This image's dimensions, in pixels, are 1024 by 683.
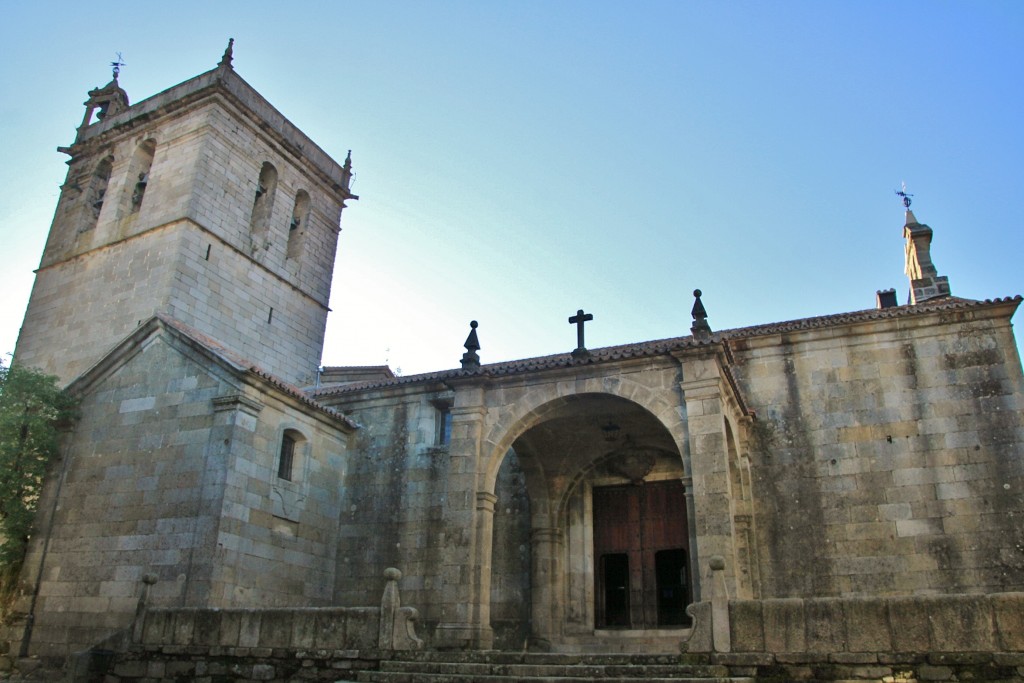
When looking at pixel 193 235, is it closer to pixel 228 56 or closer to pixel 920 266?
pixel 228 56

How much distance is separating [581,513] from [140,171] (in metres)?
16.5

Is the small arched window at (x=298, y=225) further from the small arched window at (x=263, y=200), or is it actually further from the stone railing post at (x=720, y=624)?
the stone railing post at (x=720, y=624)

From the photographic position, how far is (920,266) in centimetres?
1759

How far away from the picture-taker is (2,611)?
1548 cm

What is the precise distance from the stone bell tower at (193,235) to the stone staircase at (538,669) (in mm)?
11662

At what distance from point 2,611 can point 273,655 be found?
833 centimetres

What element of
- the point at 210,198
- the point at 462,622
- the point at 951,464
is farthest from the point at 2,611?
the point at 951,464

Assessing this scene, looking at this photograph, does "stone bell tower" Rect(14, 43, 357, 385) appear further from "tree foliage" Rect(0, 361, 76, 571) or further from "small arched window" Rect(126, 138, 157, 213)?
"tree foliage" Rect(0, 361, 76, 571)

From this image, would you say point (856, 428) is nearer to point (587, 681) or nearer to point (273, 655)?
point (587, 681)

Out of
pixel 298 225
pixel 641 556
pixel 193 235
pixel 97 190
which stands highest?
pixel 97 190

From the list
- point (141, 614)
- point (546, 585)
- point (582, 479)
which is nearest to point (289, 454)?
point (141, 614)

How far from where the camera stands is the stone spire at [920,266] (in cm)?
1711

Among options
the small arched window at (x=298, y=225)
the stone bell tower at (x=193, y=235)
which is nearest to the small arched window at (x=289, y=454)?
the stone bell tower at (x=193, y=235)

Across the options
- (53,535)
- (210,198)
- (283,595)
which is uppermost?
(210,198)
